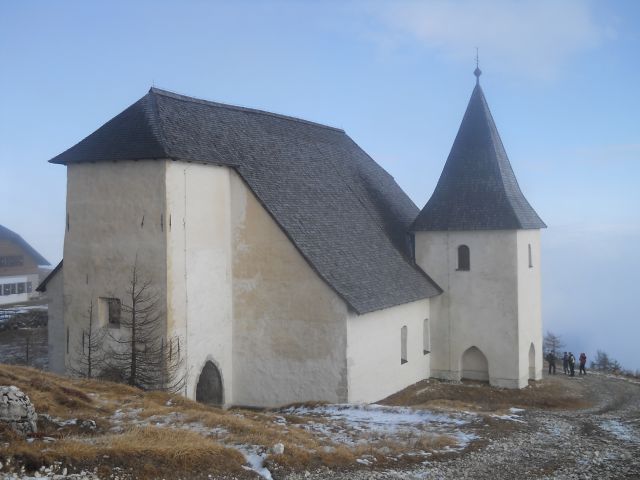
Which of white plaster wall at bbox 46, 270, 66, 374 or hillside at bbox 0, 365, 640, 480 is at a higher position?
white plaster wall at bbox 46, 270, 66, 374

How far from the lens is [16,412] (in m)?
13.6

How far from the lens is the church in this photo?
24.4 metres

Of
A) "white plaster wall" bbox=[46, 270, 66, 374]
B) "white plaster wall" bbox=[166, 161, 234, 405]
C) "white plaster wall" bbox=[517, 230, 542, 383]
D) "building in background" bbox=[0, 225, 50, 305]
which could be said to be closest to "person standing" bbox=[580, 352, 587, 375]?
"white plaster wall" bbox=[517, 230, 542, 383]

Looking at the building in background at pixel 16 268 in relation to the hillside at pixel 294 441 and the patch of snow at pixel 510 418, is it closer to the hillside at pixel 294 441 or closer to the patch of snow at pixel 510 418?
the hillside at pixel 294 441

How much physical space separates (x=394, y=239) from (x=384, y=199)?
316 centimetres

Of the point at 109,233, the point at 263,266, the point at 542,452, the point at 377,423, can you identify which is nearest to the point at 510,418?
the point at 542,452

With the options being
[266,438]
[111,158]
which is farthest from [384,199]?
[266,438]

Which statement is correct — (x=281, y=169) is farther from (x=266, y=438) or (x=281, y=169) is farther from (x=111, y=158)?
(x=266, y=438)

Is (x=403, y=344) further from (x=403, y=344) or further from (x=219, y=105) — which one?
(x=219, y=105)

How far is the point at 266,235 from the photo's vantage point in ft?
86.4

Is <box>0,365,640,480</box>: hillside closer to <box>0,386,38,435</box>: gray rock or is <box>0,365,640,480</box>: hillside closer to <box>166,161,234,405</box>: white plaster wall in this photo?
<box>0,386,38,435</box>: gray rock

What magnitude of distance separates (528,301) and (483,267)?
288cm

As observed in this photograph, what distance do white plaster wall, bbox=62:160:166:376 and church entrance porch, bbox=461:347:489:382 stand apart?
16253mm

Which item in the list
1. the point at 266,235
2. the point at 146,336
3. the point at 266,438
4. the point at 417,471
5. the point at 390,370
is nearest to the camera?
the point at 417,471
